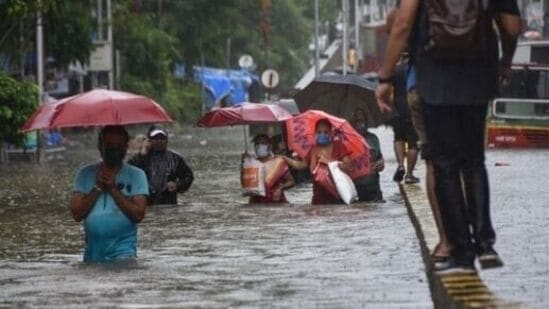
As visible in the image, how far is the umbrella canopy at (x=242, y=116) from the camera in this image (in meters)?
21.0

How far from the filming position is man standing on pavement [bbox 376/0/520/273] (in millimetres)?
8938

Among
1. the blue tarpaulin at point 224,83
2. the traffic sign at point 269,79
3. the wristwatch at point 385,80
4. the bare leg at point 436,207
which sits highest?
the wristwatch at point 385,80

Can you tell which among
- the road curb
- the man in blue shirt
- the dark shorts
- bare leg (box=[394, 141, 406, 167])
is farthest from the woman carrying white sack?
the road curb

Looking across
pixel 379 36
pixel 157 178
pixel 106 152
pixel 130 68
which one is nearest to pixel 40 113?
pixel 106 152

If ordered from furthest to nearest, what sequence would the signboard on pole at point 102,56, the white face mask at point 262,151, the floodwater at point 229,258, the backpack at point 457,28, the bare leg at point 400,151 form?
the signboard on pole at point 102,56 → the bare leg at point 400,151 → the white face mask at point 262,151 → the floodwater at point 229,258 → the backpack at point 457,28

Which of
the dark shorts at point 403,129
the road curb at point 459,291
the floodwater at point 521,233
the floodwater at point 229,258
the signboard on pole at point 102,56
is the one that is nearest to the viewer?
the road curb at point 459,291

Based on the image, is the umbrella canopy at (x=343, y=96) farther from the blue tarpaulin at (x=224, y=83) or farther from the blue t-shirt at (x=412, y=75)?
the blue tarpaulin at (x=224, y=83)

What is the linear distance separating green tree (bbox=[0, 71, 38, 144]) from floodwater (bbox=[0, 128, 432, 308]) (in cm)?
978

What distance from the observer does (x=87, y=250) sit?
1295cm

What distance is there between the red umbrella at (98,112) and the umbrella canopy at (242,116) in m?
5.75

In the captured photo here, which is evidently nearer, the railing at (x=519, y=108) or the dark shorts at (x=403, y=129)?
the dark shorts at (x=403, y=129)

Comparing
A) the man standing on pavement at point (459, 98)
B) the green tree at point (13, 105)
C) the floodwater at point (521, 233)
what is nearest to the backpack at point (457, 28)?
the man standing on pavement at point (459, 98)

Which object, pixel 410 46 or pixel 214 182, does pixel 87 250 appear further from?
pixel 214 182

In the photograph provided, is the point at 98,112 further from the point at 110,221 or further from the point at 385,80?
the point at 385,80
